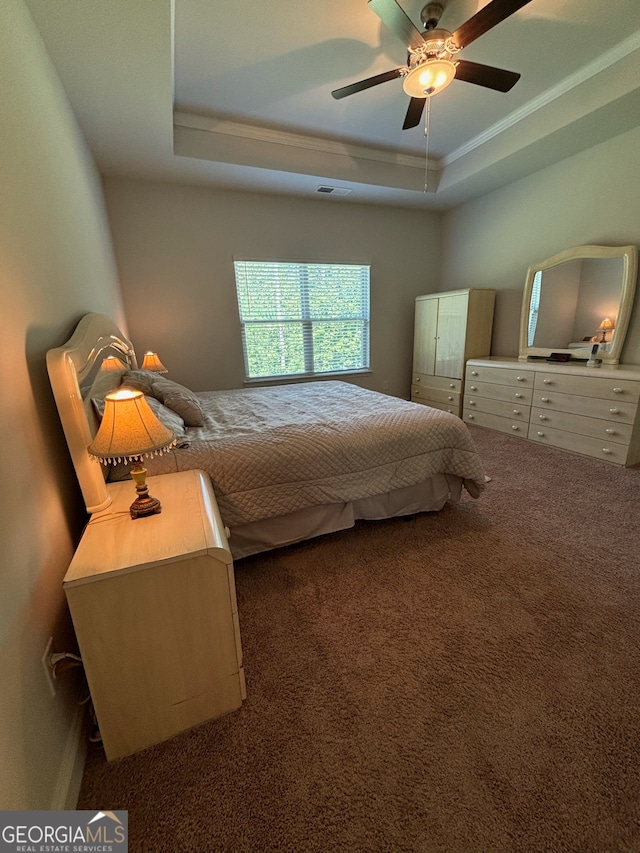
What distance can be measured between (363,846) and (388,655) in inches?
21.0

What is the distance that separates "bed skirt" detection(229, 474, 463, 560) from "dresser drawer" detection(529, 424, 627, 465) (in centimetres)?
160

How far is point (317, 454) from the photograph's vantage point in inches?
73.5

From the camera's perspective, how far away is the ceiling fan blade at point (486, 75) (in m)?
1.90

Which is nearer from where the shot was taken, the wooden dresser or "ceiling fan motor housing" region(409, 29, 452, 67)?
"ceiling fan motor housing" region(409, 29, 452, 67)

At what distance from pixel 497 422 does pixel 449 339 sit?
3.90 ft

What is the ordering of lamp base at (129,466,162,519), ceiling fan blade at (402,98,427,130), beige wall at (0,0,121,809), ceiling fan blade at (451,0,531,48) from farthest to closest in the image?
ceiling fan blade at (402,98,427,130) → ceiling fan blade at (451,0,531,48) → lamp base at (129,466,162,519) → beige wall at (0,0,121,809)

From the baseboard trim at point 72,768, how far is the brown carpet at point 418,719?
0.14ft

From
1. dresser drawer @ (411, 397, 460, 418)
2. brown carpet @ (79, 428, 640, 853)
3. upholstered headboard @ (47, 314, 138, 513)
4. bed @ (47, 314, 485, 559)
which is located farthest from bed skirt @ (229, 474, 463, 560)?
dresser drawer @ (411, 397, 460, 418)

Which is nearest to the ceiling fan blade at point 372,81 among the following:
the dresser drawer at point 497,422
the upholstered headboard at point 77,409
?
the upholstered headboard at point 77,409

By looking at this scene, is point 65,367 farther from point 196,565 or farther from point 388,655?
point 388,655

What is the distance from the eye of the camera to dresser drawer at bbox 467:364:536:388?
346 centimetres

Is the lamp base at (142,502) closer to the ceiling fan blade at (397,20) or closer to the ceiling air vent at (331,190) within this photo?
the ceiling fan blade at (397,20)

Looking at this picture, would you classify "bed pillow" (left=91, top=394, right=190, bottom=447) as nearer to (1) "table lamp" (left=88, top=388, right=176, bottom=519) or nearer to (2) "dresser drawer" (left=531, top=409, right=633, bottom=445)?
(1) "table lamp" (left=88, top=388, right=176, bottom=519)

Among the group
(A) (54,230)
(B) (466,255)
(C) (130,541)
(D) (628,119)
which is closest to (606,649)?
(C) (130,541)
